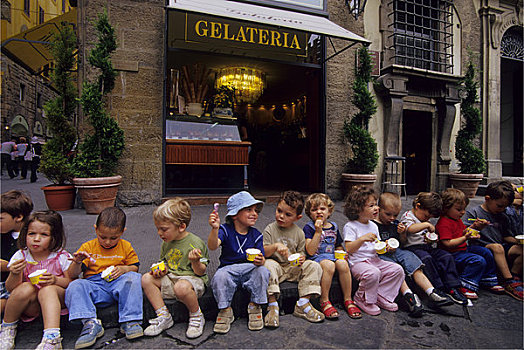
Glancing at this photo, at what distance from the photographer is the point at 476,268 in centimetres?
284

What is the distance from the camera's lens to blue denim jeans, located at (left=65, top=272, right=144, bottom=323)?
2.03 meters

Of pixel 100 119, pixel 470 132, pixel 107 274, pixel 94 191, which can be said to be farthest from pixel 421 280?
pixel 470 132

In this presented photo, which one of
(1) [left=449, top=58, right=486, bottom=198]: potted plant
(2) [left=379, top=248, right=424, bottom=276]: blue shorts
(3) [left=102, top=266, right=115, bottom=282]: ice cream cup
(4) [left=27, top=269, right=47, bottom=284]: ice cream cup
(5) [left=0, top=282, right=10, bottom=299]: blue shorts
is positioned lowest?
(5) [left=0, top=282, right=10, bottom=299]: blue shorts

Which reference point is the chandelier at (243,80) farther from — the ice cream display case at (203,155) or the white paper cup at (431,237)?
the white paper cup at (431,237)

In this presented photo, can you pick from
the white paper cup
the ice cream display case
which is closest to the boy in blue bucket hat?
the white paper cup

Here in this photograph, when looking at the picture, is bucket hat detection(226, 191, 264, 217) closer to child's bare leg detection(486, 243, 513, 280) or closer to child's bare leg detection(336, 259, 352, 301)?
child's bare leg detection(336, 259, 352, 301)

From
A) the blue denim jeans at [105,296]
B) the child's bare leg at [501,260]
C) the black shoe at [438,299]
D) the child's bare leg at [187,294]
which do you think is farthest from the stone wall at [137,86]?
the child's bare leg at [501,260]

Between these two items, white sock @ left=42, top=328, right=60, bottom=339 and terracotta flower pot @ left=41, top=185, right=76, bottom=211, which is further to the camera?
terracotta flower pot @ left=41, top=185, right=76, bottom=211

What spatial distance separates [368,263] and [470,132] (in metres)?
7.11

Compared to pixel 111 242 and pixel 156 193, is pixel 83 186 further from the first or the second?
pixel 111 242

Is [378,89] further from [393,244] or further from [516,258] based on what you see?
[393,244]

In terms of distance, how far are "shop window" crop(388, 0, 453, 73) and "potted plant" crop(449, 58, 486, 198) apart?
935mm

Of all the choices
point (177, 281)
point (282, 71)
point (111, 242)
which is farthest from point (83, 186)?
point (282, 71)

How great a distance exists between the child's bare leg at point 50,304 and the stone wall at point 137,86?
13.4 ft
